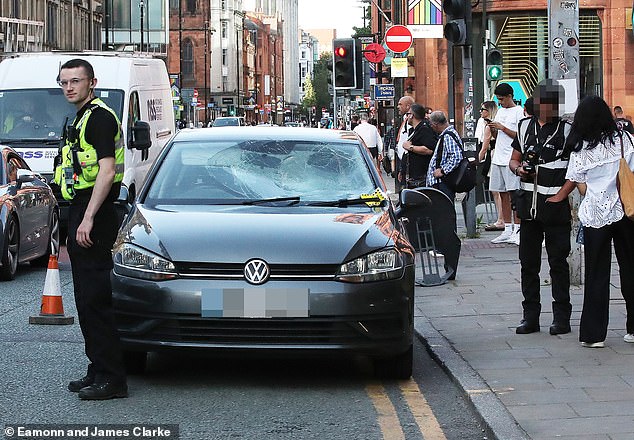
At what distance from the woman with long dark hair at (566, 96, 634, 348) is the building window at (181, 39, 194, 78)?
133 metres

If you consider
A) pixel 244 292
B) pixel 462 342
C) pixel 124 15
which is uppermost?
pixel 124 15

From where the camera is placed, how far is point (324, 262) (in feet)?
25.0

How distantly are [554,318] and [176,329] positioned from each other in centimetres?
325

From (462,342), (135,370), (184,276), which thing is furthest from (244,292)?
(462,342)

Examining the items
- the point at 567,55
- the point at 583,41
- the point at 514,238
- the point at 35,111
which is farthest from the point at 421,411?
the point at 583,41

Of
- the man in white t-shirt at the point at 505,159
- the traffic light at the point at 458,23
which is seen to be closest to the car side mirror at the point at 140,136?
the traffic light at the point at 458,23

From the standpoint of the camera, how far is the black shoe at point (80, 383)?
7758mm

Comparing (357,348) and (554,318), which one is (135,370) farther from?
(554,318)

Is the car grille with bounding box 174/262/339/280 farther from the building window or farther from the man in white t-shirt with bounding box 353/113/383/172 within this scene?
the building window

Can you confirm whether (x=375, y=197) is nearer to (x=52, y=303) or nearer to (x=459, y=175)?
(x=52, y=303)

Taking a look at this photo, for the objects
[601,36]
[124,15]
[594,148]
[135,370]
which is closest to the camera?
[135,370]

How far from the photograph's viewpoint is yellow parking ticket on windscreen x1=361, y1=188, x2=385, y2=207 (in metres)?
8.77

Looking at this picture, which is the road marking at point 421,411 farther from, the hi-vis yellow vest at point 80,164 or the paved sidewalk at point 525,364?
the hi-vis yellow vest at point 80,164

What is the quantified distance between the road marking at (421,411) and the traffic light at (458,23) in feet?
29.5
